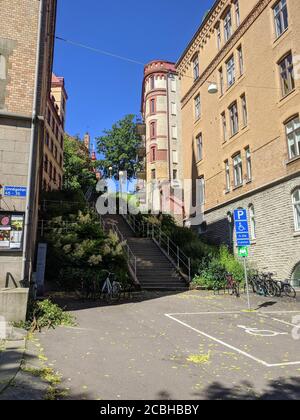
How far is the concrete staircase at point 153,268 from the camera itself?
19031 millimetres

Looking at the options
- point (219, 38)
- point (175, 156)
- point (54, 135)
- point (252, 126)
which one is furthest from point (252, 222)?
point (54, 135)

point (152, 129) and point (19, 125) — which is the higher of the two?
point (152, 129)

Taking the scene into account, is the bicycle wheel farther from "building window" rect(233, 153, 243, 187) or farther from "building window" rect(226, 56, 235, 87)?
"building window" rect(226, 56, 235, 87)

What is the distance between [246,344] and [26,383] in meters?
4.88

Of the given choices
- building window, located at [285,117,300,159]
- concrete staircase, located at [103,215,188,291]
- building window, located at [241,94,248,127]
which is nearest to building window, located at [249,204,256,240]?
building window, located at [285,117,300,159]

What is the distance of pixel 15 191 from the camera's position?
34.7 ft

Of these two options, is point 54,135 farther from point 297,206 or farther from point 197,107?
point 297,206

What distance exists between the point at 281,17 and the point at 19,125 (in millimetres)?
15519

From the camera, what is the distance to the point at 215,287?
18.5 metres

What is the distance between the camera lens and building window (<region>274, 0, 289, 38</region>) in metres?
19.3

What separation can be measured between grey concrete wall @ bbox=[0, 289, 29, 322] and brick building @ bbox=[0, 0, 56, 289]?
1087 millimetres

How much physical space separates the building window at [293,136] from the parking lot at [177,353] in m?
7.98

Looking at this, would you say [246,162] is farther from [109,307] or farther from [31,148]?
[31,148]
